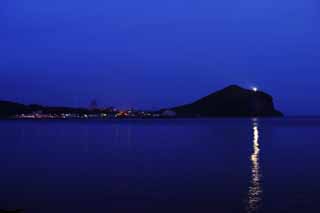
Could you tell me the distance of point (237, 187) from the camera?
97.8ft

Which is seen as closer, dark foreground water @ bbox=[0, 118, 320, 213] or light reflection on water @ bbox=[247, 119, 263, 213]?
light reflection on water @ bbox=[247, 119, 263, 213]

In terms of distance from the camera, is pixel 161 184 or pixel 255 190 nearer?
pixel 255 190

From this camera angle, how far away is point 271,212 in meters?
23.0

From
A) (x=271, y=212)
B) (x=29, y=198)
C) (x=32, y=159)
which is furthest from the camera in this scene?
(x=32, y=159)

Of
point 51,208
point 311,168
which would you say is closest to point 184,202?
point 51,208

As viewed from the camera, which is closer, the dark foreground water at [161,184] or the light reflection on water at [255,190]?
the light reflection on water at [255,190]

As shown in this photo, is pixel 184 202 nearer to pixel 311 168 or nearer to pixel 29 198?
pixel 29 198

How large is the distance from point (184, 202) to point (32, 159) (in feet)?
87.7

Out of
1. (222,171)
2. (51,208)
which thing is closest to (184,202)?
(51,208)

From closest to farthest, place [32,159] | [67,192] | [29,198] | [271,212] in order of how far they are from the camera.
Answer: [271,212], [29,198], [67,192], [32,159]

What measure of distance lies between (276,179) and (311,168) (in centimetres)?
701

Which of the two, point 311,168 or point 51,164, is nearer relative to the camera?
point 311,168

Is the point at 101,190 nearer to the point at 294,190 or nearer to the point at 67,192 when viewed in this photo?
the point at 67,192

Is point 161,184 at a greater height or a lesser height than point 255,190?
greater
